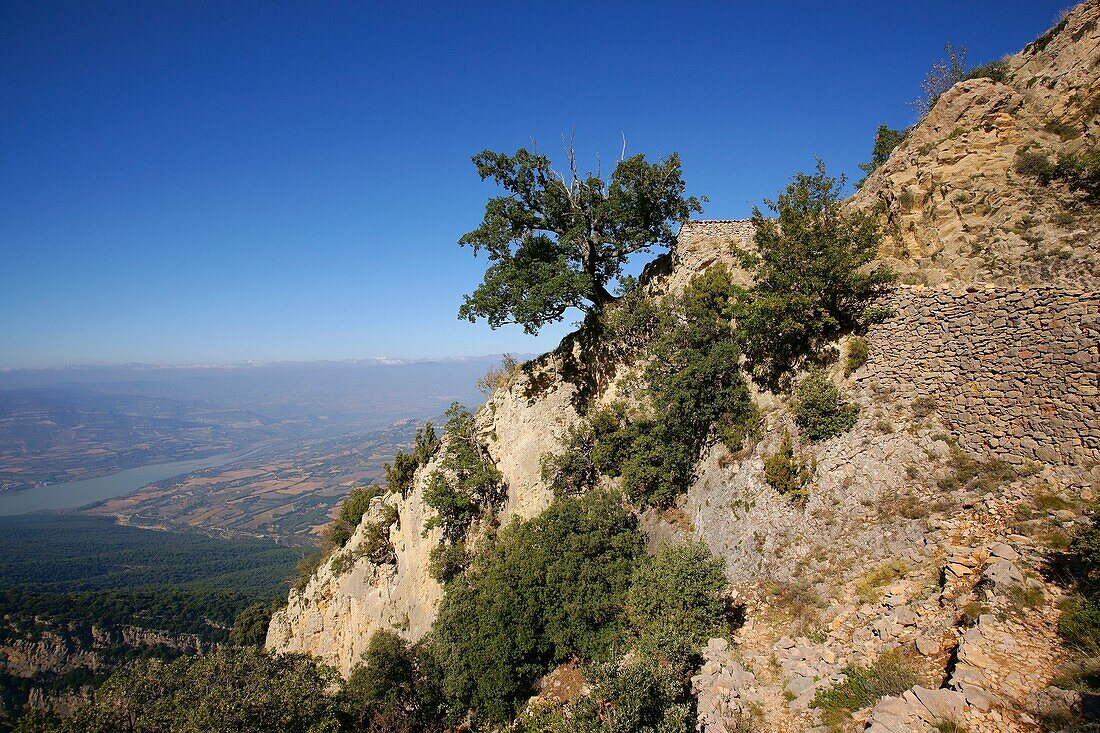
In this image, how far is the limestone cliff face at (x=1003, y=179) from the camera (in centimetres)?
1191

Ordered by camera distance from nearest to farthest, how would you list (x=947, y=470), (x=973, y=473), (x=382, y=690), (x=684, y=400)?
(x=973, y=473), (x=947, y=470), (x=684, y=400), (x=382, y=690)

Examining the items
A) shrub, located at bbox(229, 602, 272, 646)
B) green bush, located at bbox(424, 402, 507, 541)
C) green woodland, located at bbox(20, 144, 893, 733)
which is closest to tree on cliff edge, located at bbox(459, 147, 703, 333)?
green woodland, located at bbox(20, 144, 893, 733)

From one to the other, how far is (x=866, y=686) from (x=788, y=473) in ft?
20.6

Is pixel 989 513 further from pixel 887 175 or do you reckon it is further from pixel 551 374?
pixel 551 374

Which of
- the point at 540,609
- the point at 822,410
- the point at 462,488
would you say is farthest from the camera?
the point at 462,488

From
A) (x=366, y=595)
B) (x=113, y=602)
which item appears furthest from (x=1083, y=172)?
(x=113, y=602)

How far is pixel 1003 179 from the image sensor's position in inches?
524

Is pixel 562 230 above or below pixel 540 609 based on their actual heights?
above

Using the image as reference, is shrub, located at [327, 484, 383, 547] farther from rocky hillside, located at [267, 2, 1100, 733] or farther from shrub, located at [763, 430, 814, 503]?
shrub, located at [763, 430, 814, 503]

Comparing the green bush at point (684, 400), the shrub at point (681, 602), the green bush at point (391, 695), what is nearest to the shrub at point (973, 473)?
the green bush at point (684, 400)

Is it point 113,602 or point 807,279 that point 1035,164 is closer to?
point 807,279

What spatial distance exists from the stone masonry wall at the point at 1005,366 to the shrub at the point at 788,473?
2993 millimetres

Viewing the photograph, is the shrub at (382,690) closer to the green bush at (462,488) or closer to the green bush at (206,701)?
the green bush at (206,701)

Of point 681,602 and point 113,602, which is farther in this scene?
point 113,602
